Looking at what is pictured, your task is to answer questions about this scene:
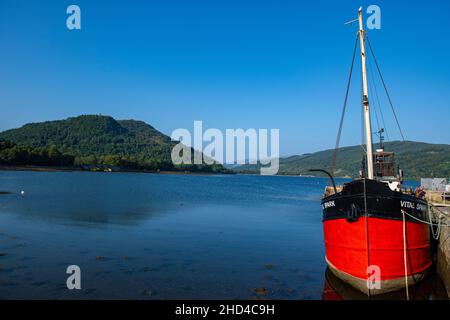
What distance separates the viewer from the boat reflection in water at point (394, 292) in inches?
605

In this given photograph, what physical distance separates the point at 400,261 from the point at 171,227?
2115cm

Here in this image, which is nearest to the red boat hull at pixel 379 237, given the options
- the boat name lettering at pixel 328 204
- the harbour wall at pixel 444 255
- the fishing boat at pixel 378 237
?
the fishing boat at pixel 378 237

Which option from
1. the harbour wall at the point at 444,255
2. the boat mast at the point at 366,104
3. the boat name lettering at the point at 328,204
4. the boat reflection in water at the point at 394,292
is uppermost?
the boat mast at the point at 366,104

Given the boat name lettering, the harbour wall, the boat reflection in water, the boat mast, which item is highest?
the boat mast

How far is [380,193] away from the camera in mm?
15469

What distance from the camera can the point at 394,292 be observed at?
51.1 ft

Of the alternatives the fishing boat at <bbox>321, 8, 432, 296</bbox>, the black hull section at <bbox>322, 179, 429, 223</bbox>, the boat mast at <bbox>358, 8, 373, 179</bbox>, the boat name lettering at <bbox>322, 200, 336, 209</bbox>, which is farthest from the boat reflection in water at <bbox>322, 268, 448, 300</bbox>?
the boat mast at <bbox>358, 8, 373, 179</bbox>

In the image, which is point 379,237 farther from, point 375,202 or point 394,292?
point 394,292

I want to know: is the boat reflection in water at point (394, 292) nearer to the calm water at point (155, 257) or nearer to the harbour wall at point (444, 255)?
the harbour wall at point (444, 255)

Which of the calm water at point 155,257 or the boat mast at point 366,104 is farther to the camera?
the boat mast at point 366,104

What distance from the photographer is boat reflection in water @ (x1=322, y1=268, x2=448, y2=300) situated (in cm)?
1536

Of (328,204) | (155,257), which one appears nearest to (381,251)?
(328,204)

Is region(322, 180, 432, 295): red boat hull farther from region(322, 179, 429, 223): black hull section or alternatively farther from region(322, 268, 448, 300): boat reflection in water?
region(322, 268, 448, 300): boat reflection in water
